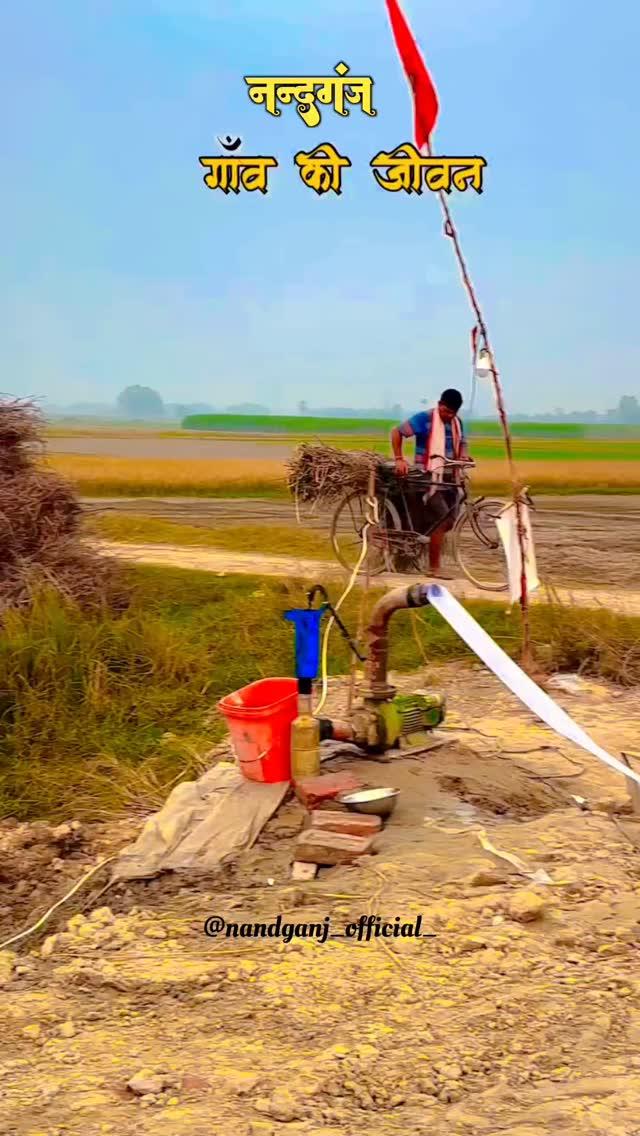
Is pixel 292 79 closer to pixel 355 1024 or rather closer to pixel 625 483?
pixel 355 1024

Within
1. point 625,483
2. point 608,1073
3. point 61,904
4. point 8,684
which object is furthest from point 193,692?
point 625,483

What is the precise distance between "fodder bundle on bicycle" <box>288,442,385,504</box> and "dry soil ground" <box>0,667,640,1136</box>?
6.72ft

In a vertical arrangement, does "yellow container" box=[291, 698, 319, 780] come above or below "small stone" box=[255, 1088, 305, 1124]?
above

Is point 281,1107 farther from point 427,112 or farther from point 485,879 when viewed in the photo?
point 427,112

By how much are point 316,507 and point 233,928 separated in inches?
121

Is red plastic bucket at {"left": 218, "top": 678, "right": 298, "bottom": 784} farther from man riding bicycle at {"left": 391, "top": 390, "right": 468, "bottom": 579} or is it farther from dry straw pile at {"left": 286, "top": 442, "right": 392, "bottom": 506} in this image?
man riding bicycle at {"left": 391, "top": 390, "right": 468, "bottom": 579}

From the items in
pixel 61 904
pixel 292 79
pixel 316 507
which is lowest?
pixel 61 904

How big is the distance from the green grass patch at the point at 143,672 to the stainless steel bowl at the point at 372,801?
1002mm

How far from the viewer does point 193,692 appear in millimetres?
5590

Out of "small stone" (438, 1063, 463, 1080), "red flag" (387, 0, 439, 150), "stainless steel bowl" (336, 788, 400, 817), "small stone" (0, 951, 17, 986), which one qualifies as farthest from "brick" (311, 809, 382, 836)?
"red flag" (387, 0, 439, 150)

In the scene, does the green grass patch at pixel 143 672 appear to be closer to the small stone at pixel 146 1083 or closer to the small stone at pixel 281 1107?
the small stone at pixel 146 1083

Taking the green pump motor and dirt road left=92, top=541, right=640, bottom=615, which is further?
dirt road left=92, top=541, right=640, bottom=615

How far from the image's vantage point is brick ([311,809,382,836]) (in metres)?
3.33

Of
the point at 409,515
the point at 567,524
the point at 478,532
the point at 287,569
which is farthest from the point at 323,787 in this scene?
the point at 567,524
